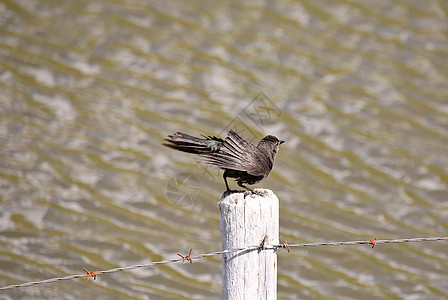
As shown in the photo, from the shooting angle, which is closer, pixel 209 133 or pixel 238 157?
pixel 238 157

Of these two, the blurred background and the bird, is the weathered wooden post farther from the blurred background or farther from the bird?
the blurred background

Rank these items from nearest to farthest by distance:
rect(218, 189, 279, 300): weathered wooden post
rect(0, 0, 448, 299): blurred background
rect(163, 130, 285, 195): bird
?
rect(218, 189, 279, 300): weathered wooden post → rect(163, 130, 285, 195): bird → rect(0, 0, 448, 299): blurred background

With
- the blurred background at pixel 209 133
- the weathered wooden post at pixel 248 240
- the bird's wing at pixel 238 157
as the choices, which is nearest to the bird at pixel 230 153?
the bird's wing at pixel 238 157

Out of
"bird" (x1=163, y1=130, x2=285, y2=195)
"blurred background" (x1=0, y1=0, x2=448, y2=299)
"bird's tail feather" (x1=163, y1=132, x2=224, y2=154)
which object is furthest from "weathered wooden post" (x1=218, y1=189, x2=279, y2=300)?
"blurred background" (x1=0, y1=0, x2=448, y2=299)

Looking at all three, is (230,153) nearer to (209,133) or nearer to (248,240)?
(248,240)

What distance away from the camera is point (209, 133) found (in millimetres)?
7184

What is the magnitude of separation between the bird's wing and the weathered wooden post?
0.52ft

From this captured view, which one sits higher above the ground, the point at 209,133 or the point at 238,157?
the point at 209,133

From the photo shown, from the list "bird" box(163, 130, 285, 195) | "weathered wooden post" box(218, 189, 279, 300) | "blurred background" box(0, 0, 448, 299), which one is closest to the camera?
"weathered wooden post" box(218, 189, 279, 300)

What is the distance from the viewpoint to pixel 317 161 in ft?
23.0

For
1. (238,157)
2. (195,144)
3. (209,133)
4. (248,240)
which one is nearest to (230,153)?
(238,157)

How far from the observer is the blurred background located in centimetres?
580

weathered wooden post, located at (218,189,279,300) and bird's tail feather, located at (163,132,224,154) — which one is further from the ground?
bird's tail feather, located at (163,132,224,154)

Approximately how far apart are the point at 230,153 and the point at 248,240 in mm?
417
